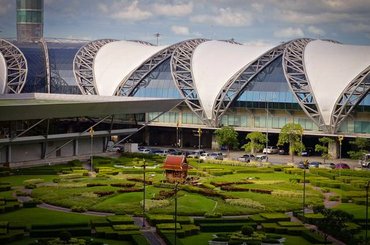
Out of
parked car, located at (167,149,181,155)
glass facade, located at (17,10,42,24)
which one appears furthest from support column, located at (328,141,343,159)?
glass facade, located at (17,10,42,24)

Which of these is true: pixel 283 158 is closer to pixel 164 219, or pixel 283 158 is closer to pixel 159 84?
pixel 159 84

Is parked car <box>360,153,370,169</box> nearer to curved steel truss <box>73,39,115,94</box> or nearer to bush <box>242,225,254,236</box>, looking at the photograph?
curved steel truss <box>73,39,115,94</box>

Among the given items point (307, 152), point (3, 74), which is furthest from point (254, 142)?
point (3, 74)

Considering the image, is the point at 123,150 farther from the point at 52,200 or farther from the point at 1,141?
the point at 52,200

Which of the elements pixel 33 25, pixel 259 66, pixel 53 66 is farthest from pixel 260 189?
pixel 33 25

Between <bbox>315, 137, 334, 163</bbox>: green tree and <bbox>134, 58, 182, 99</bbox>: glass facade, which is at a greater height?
<bbox>134, 58, 182, 99</bbox>: glass facade

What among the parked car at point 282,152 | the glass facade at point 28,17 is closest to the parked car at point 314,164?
the parked car at point 282,152
